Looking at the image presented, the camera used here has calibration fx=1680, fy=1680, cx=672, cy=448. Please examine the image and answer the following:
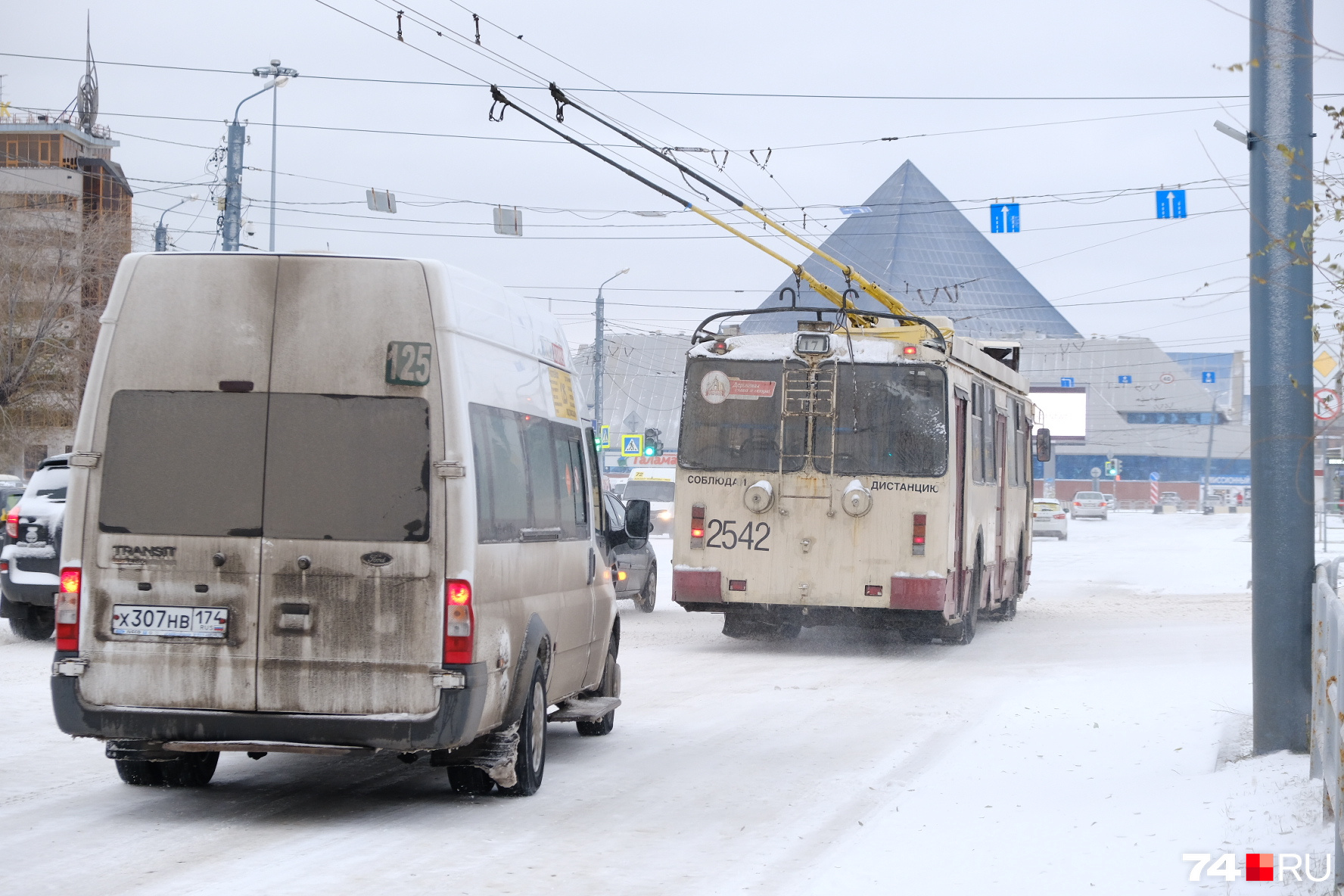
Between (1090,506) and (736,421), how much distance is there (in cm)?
6983

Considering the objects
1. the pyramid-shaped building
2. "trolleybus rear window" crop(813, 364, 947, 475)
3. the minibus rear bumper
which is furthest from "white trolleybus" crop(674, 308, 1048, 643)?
the pyramid-shaped building

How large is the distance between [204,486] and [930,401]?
9.64m

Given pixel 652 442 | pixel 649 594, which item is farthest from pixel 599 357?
pixel 649 594

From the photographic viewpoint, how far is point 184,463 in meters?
7.30

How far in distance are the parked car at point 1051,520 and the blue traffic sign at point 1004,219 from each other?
87.9 ft

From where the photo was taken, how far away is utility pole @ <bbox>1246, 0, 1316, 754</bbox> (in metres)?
8.70

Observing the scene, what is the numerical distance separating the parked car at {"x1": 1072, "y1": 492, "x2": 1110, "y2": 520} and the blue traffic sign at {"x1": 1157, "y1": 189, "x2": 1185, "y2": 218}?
174ft

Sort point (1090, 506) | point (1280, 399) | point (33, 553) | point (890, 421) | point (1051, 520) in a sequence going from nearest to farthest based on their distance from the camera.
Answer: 1. point (1280, 399)
2. point (33, 553)
3. point (890, 421)
4. point (1051, 520)
5. point (1090, 506)

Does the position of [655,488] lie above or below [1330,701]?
above

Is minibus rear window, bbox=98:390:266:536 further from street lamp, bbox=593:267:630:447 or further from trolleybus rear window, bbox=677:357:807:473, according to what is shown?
street lamp, bbox=593:267:630:447

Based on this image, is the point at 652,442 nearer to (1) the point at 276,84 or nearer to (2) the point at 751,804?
(1) the point at 276,84

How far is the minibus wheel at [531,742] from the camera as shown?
8023mm

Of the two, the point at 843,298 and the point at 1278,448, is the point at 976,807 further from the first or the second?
the point at 843,298

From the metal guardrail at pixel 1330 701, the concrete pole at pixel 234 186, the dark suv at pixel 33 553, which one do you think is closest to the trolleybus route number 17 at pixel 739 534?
A: the dark suv at pixel 33 553
